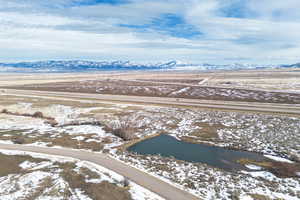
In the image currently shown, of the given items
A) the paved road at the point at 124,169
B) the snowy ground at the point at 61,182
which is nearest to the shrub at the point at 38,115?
the paved road at the point at 124,169

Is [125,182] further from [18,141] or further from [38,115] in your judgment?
[38,115]

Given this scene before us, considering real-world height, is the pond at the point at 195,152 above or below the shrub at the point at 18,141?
below

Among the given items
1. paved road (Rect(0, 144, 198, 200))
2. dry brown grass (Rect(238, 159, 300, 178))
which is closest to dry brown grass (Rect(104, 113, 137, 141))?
paved road (Rect(0, 144, 198, 200))

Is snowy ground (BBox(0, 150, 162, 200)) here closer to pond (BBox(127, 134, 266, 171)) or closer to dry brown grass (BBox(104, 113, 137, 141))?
pond (BBox(127, 134, 266, 171))

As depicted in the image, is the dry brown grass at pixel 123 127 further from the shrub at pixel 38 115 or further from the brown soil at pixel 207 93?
the brown soil at pixel 207 93

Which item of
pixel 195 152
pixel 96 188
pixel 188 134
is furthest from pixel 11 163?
pixel 188 134
